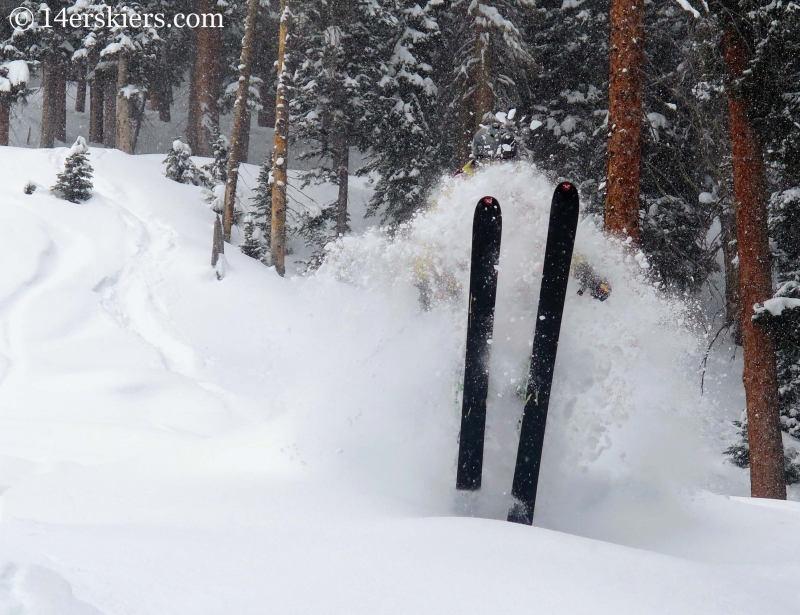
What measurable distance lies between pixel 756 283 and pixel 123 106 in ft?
68.7

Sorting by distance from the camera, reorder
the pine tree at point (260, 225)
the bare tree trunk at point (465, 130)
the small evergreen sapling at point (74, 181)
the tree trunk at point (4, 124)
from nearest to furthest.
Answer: the bare tree trunk at point (465, 130) → the small evergreen sapling at point (74, 181) → the pine tree at point (260, 225) → the tree trunk at point (4, 124)

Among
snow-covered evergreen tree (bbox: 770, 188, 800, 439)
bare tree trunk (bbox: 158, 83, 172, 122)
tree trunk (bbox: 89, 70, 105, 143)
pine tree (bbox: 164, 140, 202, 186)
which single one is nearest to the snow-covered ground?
snow-covered evergreen tree (bbox: 770, 188, 800, 439)

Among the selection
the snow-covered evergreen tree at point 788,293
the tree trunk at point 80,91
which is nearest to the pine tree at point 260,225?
the snow-covered evergreen tree at point 788,293

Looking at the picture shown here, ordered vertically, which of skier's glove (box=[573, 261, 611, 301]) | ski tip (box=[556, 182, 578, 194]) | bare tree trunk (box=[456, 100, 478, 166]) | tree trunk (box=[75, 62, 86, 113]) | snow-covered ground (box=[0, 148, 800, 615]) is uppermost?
tree trunk (box=[75, 62, 86, 113])

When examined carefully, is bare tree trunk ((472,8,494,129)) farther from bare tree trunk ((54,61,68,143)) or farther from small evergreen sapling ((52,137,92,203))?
bare tree trunk ((54,61,68,143))

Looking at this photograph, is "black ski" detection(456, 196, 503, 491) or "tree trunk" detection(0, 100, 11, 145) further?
"tree trunk" detection(0, 100, 11, 145)

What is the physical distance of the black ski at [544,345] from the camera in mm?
4448

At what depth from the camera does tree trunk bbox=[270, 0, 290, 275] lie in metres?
14.4

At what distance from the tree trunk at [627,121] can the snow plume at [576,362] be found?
6.79ft

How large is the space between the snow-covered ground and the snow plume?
2cm

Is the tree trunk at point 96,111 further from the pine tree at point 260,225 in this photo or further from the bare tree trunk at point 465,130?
the bare tree trunk at point 465,130

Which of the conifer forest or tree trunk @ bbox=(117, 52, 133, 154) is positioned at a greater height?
tree trunk @ bbox=(117, 52, 133, 154)

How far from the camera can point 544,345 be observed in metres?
4.55

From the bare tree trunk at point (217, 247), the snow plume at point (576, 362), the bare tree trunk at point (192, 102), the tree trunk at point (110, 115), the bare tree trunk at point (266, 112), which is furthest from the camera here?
the bare tree trunk at point (266, 112)
